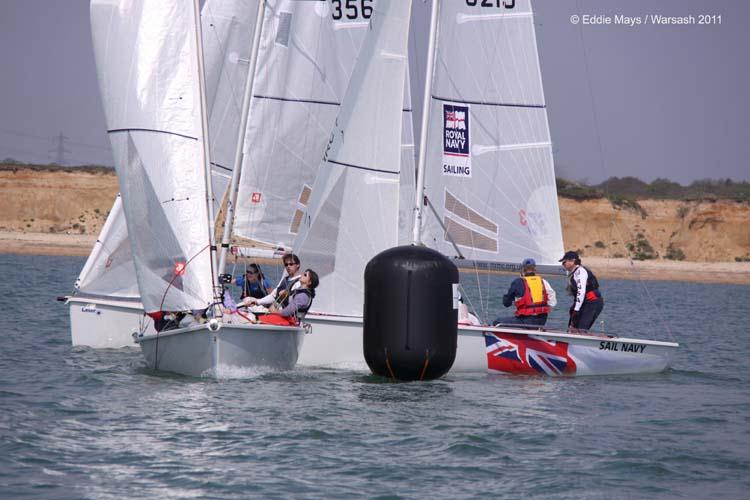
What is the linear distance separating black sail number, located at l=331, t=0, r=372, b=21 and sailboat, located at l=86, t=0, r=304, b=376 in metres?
4.90

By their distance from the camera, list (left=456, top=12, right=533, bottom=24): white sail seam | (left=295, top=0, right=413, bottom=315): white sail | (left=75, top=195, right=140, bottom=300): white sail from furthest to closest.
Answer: (left=75, top=195, right=140, bottom=300): white sail
(left=456, top=12, right=533, bottom=24): white sail seam
(left=295, top=0, right=413, bottom=315): white sail

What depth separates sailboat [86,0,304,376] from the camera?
512 inches

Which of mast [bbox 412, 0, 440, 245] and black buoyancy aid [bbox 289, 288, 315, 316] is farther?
mast [bbox 412, 0, 440, 245]

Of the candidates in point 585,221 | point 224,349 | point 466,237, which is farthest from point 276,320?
point 585,221

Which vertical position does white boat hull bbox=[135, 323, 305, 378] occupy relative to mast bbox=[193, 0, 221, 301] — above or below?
below

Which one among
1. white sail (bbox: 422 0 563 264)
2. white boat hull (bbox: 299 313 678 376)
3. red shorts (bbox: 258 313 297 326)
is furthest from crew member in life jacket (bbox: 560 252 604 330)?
red shorts (bbox: 258 313 297 326)

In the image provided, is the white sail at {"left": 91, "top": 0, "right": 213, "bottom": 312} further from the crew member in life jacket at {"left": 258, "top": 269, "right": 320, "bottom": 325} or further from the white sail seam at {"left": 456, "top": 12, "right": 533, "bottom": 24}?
the white sail seam at {"left": 456, "top": 12, "right": 533, "bottom": 24}

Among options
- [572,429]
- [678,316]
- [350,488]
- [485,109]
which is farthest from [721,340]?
[350,488]

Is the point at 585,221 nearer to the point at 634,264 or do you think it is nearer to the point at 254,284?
the point at 634,264

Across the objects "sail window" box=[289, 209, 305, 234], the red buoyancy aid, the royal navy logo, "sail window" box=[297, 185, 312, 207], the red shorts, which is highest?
the royal navy logo

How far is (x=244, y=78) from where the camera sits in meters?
18.1

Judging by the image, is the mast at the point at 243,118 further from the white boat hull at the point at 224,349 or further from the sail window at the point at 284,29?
the white boat hull at the point at 224,349

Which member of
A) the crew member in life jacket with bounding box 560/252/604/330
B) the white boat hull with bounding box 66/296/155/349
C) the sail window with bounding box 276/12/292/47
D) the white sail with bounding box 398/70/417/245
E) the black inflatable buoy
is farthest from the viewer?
the sail window with bounding box 276/12/292/47

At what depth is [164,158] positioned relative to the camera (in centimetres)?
1304
